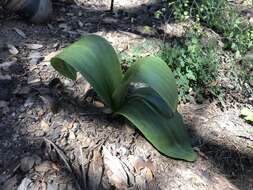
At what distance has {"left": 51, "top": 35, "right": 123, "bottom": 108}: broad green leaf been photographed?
5.65 ft

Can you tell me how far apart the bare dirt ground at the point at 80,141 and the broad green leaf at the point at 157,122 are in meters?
0.05

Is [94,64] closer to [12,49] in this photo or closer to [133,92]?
[133,92]

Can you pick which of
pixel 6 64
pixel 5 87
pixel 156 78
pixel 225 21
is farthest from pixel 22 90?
pixel 225 21

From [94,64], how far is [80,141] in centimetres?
34

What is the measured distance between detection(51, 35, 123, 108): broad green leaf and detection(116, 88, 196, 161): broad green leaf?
0.36 ft

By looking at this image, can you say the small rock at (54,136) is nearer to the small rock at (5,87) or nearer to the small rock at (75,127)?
the small rock at (75,127)

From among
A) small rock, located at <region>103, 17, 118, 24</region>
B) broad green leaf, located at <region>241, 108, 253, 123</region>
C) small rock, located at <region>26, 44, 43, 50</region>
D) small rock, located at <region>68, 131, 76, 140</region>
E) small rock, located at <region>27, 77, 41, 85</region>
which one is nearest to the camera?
small rock, located at <region>68, 131, 76, 140</region>

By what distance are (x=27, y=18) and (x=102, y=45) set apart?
2.81ft

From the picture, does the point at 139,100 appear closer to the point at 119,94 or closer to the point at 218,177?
the point at 119,94

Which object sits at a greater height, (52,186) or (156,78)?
(156,78)

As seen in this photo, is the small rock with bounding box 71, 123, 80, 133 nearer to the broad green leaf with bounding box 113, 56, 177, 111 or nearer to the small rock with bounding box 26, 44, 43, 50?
the broad green leaf with bounding box 113, 56, 177, 111

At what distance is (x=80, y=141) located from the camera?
1862 mm

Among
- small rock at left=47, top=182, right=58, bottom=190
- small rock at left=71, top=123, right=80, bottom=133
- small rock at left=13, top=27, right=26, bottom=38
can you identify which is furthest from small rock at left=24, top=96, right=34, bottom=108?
small rock at left=13, top=27, right=26, bottom=38

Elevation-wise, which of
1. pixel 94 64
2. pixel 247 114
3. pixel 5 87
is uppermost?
pixel 94 64
